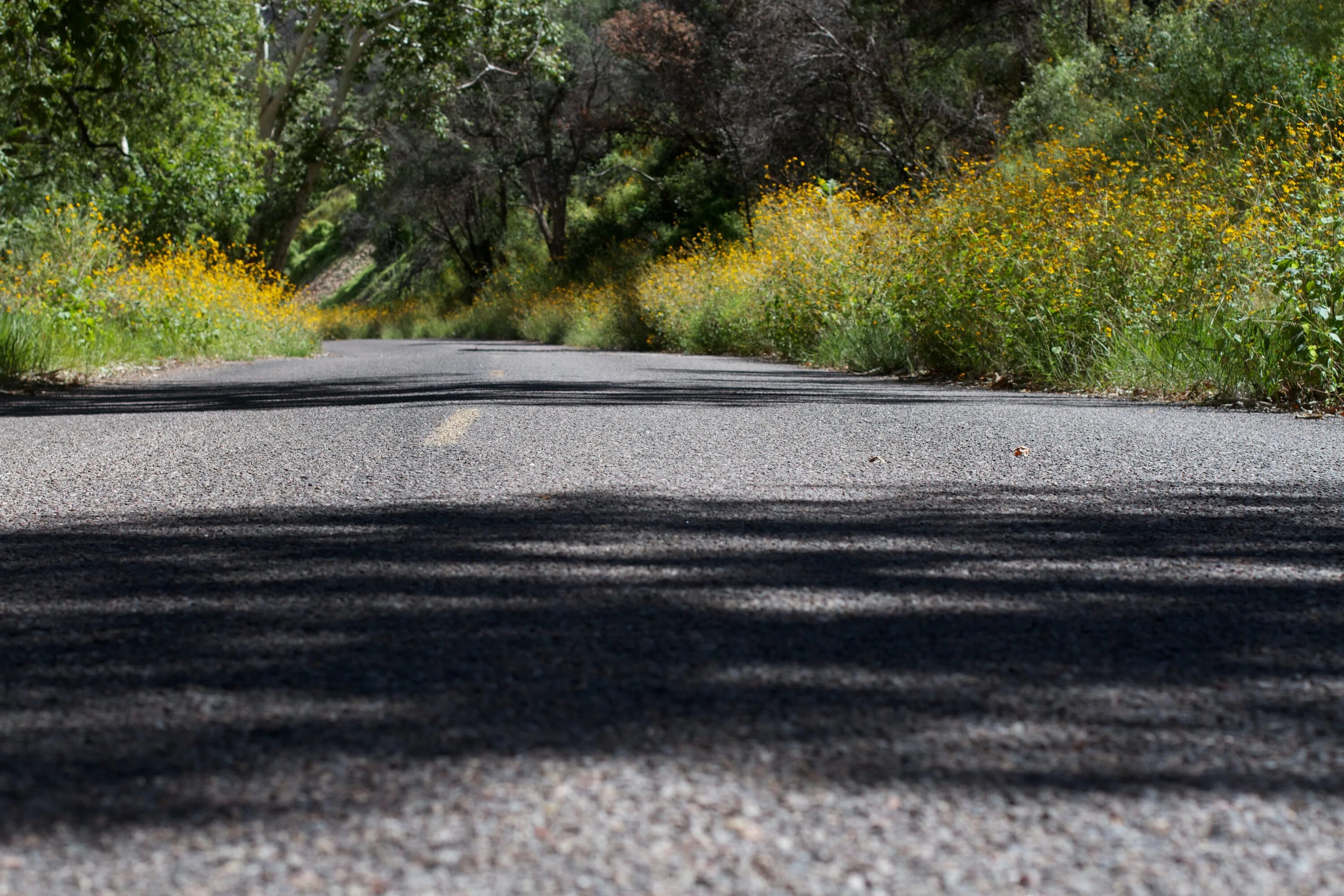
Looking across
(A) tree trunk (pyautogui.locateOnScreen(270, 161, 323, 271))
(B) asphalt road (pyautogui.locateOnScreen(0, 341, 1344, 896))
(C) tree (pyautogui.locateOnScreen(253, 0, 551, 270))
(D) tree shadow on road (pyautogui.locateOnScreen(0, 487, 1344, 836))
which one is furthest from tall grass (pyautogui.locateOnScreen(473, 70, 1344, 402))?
(A) tree trunk (pyautogui.locateOnScreen(270, 161, 323, 271))

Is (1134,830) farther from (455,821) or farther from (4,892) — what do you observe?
(4,892)

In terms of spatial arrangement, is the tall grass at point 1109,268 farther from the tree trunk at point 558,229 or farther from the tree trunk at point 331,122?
the tree trunk at point 558,229

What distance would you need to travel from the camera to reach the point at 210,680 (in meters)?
2.58

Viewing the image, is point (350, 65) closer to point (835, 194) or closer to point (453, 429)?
point (835, 194)

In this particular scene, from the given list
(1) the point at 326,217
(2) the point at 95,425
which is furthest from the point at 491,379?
(1) the point at 326,217

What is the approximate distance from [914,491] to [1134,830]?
318cm

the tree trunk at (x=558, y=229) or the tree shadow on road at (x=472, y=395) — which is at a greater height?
the tree shadow on road at (x=472, y=395)

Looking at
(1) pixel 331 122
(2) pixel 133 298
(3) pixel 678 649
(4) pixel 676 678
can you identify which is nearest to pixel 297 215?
(1) pixel 331 122

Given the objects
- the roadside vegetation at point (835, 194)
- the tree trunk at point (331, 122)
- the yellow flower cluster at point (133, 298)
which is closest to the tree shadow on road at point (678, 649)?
the roadside vegetation at point (835, 194)

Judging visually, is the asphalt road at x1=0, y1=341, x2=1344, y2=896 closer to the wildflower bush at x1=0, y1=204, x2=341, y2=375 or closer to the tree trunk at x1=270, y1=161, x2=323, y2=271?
the wildflower bush at x1=0, y1=204, x2=341, y2=375

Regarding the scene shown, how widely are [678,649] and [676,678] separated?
216 millimetres

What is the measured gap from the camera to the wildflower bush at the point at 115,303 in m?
12.9

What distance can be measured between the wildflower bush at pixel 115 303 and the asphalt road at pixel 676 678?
26.2ft

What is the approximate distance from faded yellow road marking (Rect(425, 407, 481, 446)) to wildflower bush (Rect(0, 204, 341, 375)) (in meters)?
5.93
